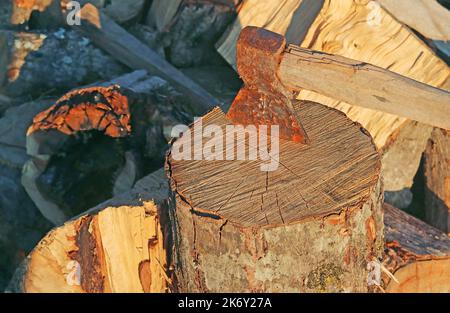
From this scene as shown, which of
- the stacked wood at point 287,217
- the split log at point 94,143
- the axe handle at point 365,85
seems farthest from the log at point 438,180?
the split log at point 94,143

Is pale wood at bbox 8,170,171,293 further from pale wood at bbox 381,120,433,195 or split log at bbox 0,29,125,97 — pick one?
pale wood at bbox 381,120,433,195

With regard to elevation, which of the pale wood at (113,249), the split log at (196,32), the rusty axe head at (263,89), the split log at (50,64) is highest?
the rusty axe head at (263,89)

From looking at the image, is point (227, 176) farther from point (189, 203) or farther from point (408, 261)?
point (408, 261)

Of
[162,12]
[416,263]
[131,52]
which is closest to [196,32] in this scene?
[162,12]

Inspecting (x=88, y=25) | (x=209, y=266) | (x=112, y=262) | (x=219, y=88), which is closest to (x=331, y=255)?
(x=209, y=266)

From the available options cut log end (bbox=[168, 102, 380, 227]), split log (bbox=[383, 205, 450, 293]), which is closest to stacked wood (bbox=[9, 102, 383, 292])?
cut log end (bbox=[168, 102, 380, 227])

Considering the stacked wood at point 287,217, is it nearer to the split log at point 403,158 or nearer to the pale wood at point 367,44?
the pale wood at point 367,44
